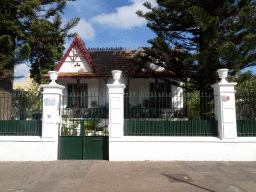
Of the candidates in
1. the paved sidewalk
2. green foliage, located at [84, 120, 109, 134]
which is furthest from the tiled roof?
the paved sidewalk

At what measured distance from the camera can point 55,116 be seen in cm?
660

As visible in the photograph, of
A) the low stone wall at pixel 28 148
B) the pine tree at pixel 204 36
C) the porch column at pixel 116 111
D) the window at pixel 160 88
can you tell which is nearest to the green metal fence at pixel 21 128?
the low stone wall at pixel 28 148

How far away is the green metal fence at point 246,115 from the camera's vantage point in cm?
658

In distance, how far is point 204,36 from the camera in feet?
27.7

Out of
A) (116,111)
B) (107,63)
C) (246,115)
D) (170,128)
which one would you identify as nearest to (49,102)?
(116,111)

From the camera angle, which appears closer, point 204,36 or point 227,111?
point 227,111

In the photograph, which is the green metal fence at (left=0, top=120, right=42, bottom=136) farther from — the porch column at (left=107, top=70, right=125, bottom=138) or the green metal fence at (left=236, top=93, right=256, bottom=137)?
the green metal fence at (left=236, top=93, right=256, bottom=137)

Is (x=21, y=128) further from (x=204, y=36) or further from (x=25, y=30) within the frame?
(x=204, y=36)

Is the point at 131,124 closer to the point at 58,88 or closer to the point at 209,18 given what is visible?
the point at 58,88

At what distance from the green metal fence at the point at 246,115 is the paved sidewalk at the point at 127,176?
1021mm

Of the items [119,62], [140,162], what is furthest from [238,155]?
[119,62]

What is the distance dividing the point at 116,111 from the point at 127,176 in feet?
7.00

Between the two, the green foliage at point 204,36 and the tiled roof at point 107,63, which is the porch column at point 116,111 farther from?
the tiled roof at point 107,63

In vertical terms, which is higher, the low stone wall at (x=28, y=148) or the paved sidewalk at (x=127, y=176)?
the low stone wall at (x=28, y=148)
